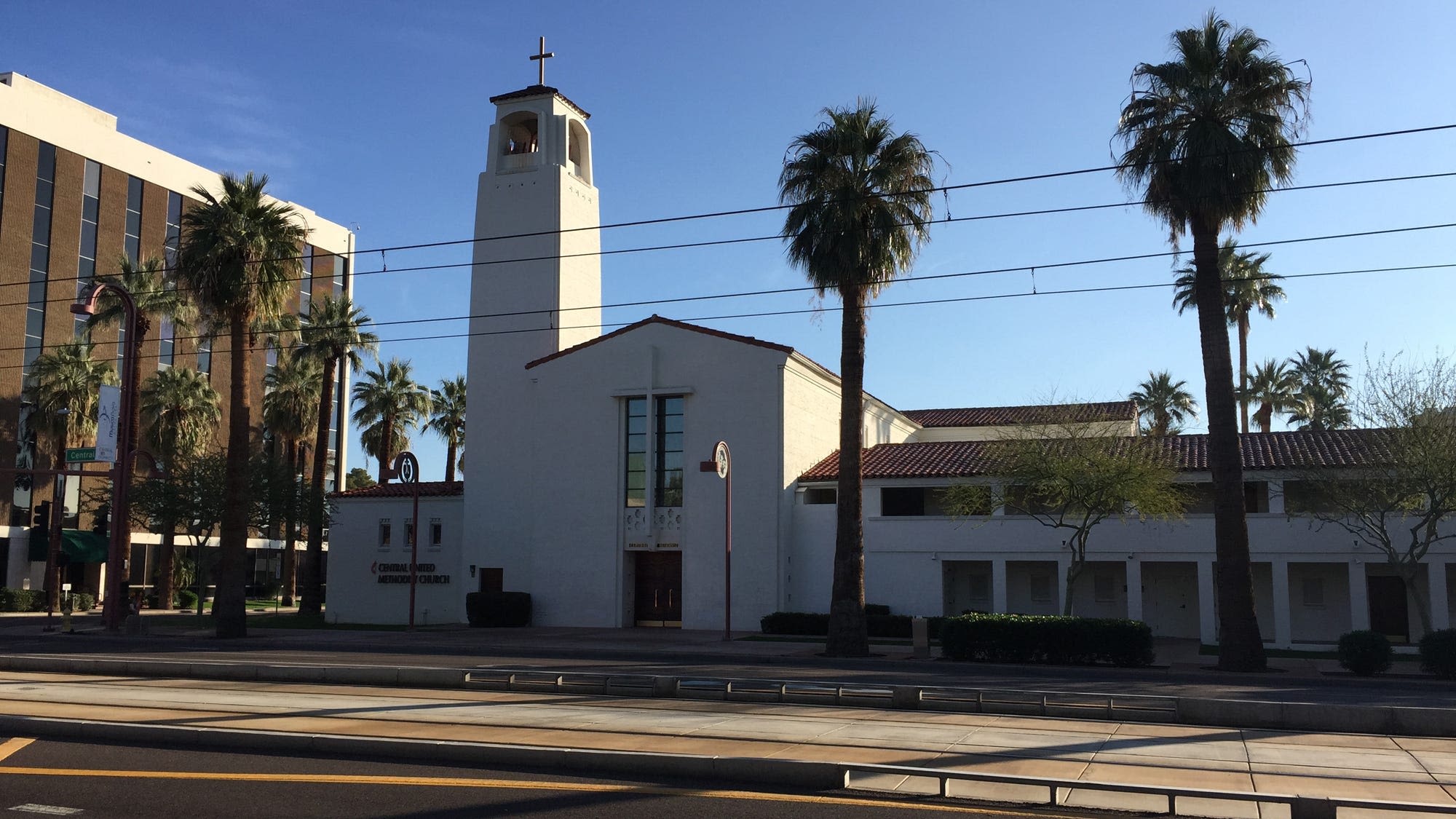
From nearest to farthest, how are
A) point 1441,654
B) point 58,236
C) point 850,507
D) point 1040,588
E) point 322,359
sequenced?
point 1441,654, point 850,507, point 1040,588, point 322,359, point 58,236

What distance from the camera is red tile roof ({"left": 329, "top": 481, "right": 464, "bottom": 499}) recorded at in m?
40.3

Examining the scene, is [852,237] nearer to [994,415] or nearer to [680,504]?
[680,504]

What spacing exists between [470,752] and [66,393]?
47444mm

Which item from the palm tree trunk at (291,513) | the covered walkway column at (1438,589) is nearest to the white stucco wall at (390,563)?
the palm tree trunk at (291,513)

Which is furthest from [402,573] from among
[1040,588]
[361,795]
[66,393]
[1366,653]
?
[361,795]

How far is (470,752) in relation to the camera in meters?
11.0

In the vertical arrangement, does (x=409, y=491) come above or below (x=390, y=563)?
above

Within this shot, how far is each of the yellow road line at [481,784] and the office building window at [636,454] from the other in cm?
2632

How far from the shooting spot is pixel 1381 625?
3175 centimetres

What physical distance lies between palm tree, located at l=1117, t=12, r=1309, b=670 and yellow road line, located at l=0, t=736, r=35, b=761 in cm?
2112

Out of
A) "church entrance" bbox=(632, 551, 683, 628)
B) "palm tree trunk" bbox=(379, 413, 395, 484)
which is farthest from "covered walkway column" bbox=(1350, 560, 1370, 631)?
"palm tree trunk" bbox=(379, 413, 395, 484)

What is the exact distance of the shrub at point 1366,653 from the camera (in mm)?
21953

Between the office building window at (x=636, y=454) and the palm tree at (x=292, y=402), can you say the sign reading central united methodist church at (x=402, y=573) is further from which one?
the palm tree at (x=292, y=402)

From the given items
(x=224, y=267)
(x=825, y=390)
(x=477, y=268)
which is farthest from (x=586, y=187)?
(x=224, y=267)
